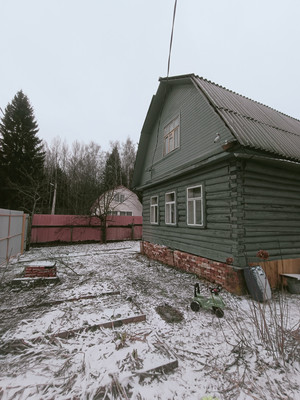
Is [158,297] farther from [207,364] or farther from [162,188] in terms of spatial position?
[162,188]

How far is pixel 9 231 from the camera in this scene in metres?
8.24

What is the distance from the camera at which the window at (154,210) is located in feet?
33.5

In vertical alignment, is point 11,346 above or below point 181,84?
→ below

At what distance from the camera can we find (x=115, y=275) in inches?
255

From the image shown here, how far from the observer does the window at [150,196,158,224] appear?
1021cm

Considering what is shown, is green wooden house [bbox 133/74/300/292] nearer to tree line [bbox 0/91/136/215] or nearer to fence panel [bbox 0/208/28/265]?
fence panel [bbox 0/208/28/265]

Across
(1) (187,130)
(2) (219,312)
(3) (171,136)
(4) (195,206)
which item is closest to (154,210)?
(4) (195,206)

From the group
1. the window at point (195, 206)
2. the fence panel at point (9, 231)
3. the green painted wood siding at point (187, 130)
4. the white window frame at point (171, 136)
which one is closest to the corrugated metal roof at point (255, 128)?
the green painted wood siding at point (187, 130)

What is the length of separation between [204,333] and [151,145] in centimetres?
945

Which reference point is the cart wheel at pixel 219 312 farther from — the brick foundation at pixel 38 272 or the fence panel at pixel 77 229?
the fence panel at pixel 77 229

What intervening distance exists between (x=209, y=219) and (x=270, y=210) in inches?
70.8

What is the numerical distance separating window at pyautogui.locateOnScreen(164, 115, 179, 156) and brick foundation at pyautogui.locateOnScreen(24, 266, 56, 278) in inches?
272

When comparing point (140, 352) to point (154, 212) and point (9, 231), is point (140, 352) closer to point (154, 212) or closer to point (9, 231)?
point (154, 212)

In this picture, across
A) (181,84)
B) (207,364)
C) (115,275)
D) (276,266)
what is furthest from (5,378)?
(181,84)
